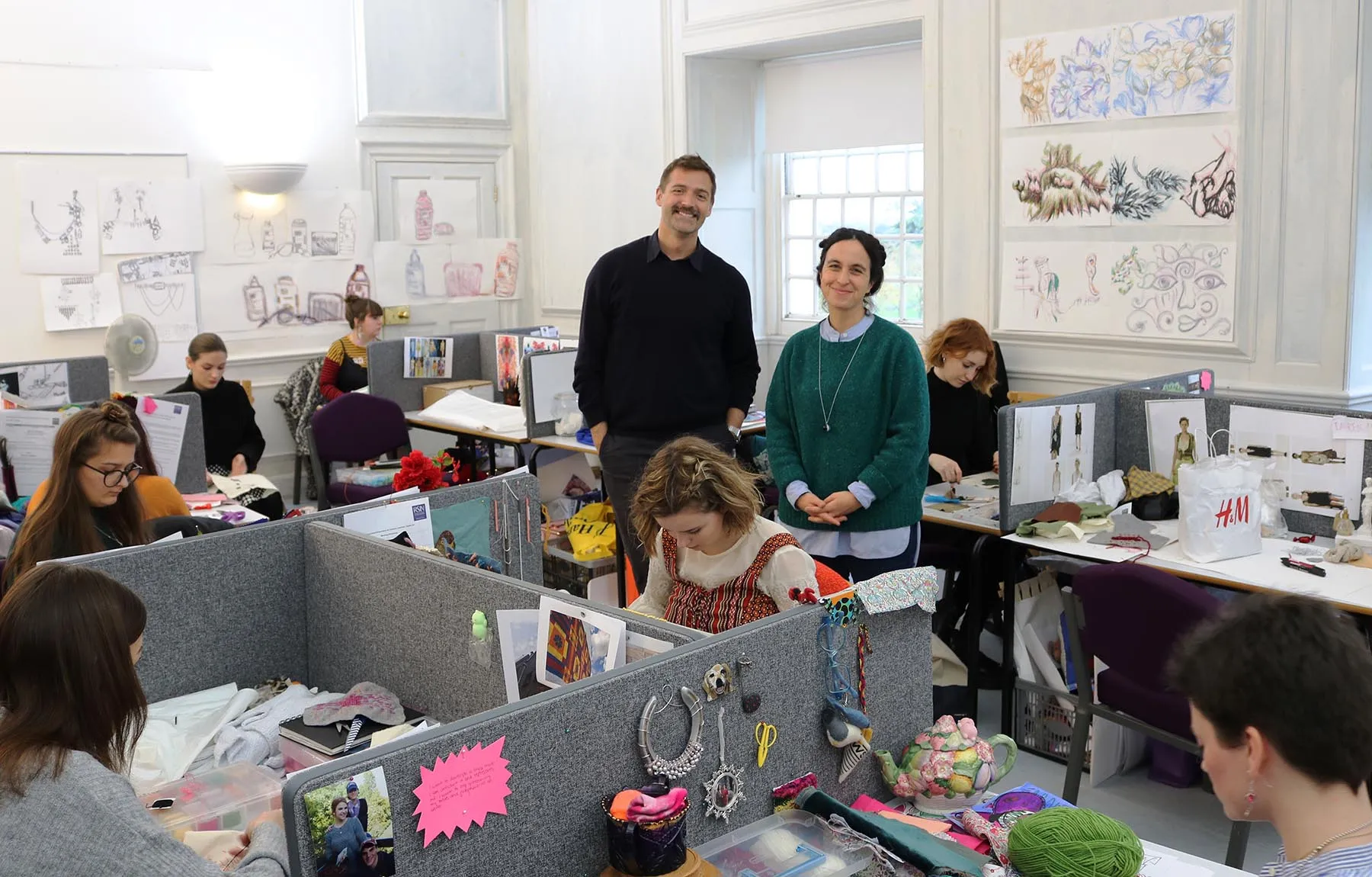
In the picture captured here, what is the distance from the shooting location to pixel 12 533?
3.27 metres

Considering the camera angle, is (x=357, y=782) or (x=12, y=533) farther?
(x=12, y=533)

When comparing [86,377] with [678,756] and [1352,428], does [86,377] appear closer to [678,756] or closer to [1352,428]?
[678,756]

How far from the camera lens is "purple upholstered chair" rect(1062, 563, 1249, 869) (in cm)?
239

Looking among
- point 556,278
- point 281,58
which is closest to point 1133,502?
point 556,278

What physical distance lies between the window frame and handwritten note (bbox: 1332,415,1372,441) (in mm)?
2678

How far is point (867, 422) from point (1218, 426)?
1.35m

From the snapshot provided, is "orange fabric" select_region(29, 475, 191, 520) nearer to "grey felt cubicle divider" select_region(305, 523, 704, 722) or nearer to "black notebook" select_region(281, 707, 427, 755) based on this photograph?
"grey felt cubicle divider" select_region(305, 523, 704, 722)

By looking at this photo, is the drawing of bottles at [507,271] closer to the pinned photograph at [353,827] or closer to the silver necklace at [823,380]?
the silver necklace at [823,380]

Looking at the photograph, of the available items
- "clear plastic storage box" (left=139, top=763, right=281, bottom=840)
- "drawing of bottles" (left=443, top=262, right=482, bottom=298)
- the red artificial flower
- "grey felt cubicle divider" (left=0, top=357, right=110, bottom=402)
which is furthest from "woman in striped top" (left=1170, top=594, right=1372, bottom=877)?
"drawing of bottles" (left=443, top=262, right=482, bottom=298)

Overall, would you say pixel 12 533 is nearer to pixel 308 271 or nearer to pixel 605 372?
pixel 605 372

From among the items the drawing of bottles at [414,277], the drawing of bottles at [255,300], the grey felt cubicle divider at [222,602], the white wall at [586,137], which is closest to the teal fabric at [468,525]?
the grey felt cubicle divider at [222,602]

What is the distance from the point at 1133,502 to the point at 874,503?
3.72 ft

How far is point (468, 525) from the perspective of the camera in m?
2.66

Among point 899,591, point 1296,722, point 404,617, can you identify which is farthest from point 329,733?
point 1296,722
